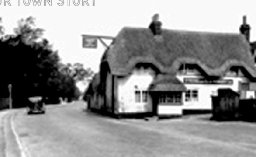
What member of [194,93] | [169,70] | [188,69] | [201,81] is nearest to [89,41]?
[169,70]

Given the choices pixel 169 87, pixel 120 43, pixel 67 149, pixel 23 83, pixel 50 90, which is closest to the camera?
pixel 67 149

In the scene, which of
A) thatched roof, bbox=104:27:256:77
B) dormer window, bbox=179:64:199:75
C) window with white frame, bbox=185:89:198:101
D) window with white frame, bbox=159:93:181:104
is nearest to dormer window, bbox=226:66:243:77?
thatched roof, bbox=104:27:256:77

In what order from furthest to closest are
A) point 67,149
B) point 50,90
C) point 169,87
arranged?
point 50,90, point 169,87, point 67,149

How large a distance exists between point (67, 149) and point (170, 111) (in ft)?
65.7

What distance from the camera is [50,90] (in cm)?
7319

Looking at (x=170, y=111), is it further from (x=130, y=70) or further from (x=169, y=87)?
(x=130, y=70)

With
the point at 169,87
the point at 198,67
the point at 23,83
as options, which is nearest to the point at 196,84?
the point at 198,67

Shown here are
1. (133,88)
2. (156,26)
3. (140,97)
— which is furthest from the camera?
(156,26)

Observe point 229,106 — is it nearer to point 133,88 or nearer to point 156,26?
point 133,88

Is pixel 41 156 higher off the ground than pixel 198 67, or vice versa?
pixel 198 67

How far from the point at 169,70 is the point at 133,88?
12.3 feet

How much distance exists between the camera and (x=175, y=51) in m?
35.6

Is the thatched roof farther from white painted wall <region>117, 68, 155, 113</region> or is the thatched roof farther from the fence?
the fence

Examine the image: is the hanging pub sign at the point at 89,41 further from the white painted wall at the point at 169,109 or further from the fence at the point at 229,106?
the fence at the point at 229,106
